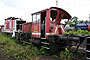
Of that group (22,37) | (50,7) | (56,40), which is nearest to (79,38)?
(56,40)

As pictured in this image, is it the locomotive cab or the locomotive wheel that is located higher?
the locomotive cab

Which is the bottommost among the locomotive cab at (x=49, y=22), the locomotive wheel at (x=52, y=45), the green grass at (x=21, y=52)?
the green grass at (x=21, y=52)

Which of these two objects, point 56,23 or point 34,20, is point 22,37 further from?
point 56,23

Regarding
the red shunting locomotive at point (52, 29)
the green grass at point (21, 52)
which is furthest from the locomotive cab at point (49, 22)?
the green grass at point (21, 52)

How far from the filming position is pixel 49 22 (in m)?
6.90

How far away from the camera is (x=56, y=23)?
22.6 feet

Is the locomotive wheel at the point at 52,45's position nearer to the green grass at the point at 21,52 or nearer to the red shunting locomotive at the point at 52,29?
the red shunting locomotive at the point at 52,29

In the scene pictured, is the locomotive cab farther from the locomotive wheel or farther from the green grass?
the green grass

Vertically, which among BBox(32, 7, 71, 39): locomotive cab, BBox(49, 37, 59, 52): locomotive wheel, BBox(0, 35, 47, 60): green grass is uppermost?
BBox(32, 7, 71, 39): locomotive cab

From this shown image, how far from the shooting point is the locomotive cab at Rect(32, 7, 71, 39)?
6.79 metres

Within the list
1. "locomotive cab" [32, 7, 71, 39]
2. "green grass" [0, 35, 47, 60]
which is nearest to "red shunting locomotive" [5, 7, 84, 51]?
"locomotive cab" [32, 7, 71, 39]

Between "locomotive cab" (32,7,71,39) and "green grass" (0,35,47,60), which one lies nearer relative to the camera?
"green grass" (0,35,47,60)

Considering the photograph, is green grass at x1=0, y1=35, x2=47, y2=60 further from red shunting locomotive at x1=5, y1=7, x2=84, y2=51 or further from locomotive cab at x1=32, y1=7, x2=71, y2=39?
locomotive cab at x1=32, y1=7, x2=71, y2=39

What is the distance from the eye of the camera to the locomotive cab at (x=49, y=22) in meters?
6.79
